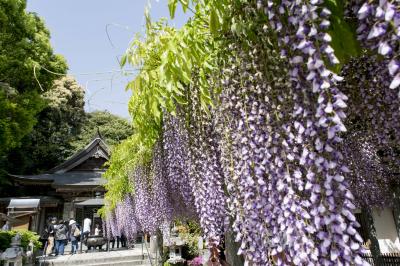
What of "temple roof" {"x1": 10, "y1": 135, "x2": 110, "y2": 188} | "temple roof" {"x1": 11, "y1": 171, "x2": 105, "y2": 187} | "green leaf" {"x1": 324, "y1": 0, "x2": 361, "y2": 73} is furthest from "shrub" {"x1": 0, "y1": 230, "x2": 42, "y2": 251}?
"green leaf" {"x1": 324, "y1": 0, "x2": 361, "y2": 73}

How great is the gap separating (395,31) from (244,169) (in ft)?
3.80

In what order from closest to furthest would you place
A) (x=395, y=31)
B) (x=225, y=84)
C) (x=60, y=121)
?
1. (x=395, y=31)
2. (x=225, y=84)
3. (x=60, y=121)

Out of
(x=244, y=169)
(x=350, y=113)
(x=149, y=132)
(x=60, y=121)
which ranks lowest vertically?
(x=244, y=169)

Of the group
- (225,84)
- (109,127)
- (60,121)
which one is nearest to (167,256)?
(225,84)

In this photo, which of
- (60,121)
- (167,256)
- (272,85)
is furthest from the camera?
(60,121)

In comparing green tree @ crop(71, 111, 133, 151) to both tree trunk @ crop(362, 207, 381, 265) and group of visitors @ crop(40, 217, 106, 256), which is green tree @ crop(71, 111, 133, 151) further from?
tree trunk @ crop(362, 207, 381, 265)

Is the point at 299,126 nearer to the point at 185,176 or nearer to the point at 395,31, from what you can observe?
the point at 395,31

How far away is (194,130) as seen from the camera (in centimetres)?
320

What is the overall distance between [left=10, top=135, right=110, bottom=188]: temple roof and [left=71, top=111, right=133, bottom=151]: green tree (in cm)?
652

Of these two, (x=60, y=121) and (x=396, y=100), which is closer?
(x=396, y=100)

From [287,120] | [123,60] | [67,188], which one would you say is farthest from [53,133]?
[287,120]

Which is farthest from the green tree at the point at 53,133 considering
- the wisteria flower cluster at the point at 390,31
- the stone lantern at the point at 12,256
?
the wisteria flower cluster at the point at 390,31

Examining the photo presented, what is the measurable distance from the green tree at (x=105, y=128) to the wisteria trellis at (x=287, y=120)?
104 feet

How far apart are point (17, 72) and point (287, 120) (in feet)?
49.3
